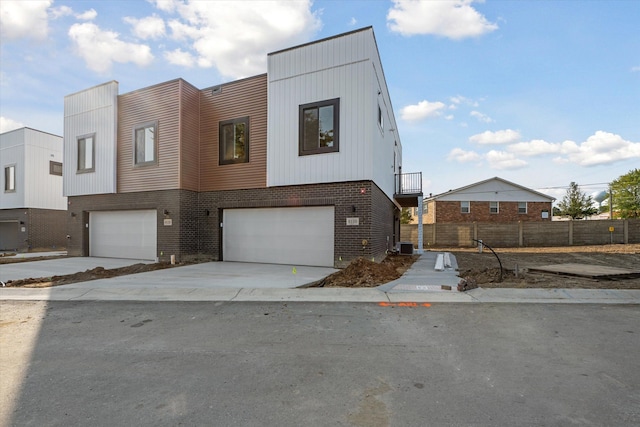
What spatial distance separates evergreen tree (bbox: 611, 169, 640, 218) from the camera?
122 ft

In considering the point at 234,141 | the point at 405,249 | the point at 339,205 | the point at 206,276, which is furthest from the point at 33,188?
the point at 405,249

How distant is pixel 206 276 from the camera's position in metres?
9.86

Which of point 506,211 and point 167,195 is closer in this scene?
point 167,195

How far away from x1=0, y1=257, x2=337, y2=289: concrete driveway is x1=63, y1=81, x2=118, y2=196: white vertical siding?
191 inches

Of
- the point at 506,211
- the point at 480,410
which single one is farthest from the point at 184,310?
the point at 506,211

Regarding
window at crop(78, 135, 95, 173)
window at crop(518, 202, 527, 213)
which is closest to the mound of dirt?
window at crop(78, 135, 95, 173)

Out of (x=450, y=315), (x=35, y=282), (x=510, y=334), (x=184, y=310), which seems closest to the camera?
(x=510, y=334)

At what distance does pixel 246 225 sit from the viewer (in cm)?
1359

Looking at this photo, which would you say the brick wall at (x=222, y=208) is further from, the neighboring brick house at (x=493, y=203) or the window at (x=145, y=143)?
the neighboring brick house at (x=493, y=203)

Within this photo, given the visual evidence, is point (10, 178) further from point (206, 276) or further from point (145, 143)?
point (206, 276)

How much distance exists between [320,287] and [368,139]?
5.47 m

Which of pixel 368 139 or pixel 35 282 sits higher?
pixel 368 139

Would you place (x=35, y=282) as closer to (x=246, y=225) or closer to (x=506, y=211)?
(x=246, y=225)

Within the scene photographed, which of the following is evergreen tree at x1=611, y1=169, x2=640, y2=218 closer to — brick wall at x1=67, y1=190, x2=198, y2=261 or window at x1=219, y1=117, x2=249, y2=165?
window at x1=219, y1=117, x2=249, y2=165
